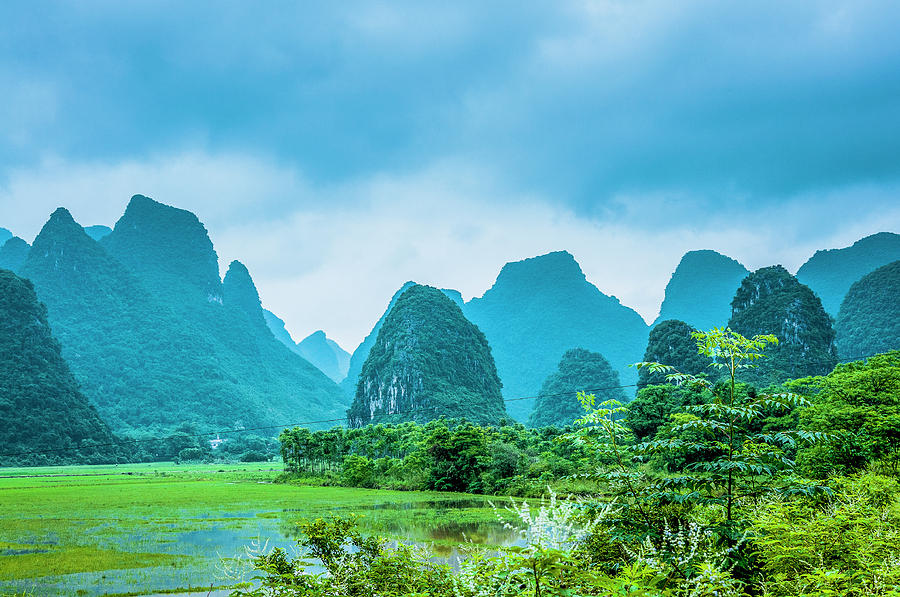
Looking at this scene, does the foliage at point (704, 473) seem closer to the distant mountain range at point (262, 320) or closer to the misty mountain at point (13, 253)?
the distant mountain range at point (262, 320)

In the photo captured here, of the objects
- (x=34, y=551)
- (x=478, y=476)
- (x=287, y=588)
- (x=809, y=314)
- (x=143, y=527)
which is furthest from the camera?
(x=809, y=314)

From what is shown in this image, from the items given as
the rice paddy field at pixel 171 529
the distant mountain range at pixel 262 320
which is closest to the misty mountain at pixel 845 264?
the distant mountain range at pixel 262 320

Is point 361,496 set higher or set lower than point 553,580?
lower

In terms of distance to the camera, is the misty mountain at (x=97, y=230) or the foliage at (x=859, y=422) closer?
the foliage at (x=859, y=422)

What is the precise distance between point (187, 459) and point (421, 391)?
97.1 ft

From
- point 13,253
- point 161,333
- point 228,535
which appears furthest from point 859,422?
point 13,253

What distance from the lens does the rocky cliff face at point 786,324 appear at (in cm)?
5309

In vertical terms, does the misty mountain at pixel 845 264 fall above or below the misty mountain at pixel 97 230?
below

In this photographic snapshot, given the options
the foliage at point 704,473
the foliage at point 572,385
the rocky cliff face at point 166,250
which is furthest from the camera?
the rocky cliff face at point 166,250

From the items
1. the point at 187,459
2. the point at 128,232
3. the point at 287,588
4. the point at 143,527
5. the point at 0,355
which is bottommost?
the point at 187,459

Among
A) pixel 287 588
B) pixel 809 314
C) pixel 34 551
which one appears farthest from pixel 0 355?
pixel 809 314

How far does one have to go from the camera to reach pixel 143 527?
18.4m

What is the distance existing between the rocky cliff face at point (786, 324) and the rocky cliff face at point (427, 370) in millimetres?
31939

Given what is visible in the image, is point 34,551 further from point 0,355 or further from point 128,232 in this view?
point 128,232
